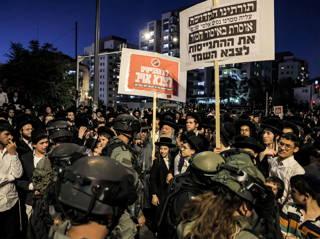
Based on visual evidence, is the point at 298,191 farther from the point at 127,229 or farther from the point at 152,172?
the point at 152,172

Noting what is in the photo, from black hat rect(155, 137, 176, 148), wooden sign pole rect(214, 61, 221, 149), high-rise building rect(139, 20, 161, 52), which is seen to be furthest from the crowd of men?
high-rise building rect(139, 20, 161, 52)

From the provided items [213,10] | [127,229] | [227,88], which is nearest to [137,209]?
[127,229]

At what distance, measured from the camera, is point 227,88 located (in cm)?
9831

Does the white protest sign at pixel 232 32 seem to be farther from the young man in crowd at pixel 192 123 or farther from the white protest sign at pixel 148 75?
the young man in crowd at pixel 192 123

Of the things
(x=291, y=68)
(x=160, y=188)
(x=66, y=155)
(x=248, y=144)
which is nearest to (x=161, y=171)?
(x=160, y=188)

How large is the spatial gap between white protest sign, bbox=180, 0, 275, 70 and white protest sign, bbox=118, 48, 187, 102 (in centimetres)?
179

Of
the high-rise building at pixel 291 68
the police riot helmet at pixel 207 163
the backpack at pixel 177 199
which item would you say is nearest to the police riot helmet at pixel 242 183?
the police riot helmet at pixel 207 163

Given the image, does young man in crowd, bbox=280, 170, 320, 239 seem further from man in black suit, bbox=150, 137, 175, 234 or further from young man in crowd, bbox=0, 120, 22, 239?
young man in crowd, bbox=0, 120, 22, 239

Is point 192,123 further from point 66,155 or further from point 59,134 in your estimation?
point 66,155

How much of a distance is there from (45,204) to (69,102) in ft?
88.4

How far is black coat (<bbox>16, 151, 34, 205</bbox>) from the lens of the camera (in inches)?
202

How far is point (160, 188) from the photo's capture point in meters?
6.21

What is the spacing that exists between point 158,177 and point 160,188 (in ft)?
0.61

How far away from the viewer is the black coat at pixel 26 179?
514 cm
